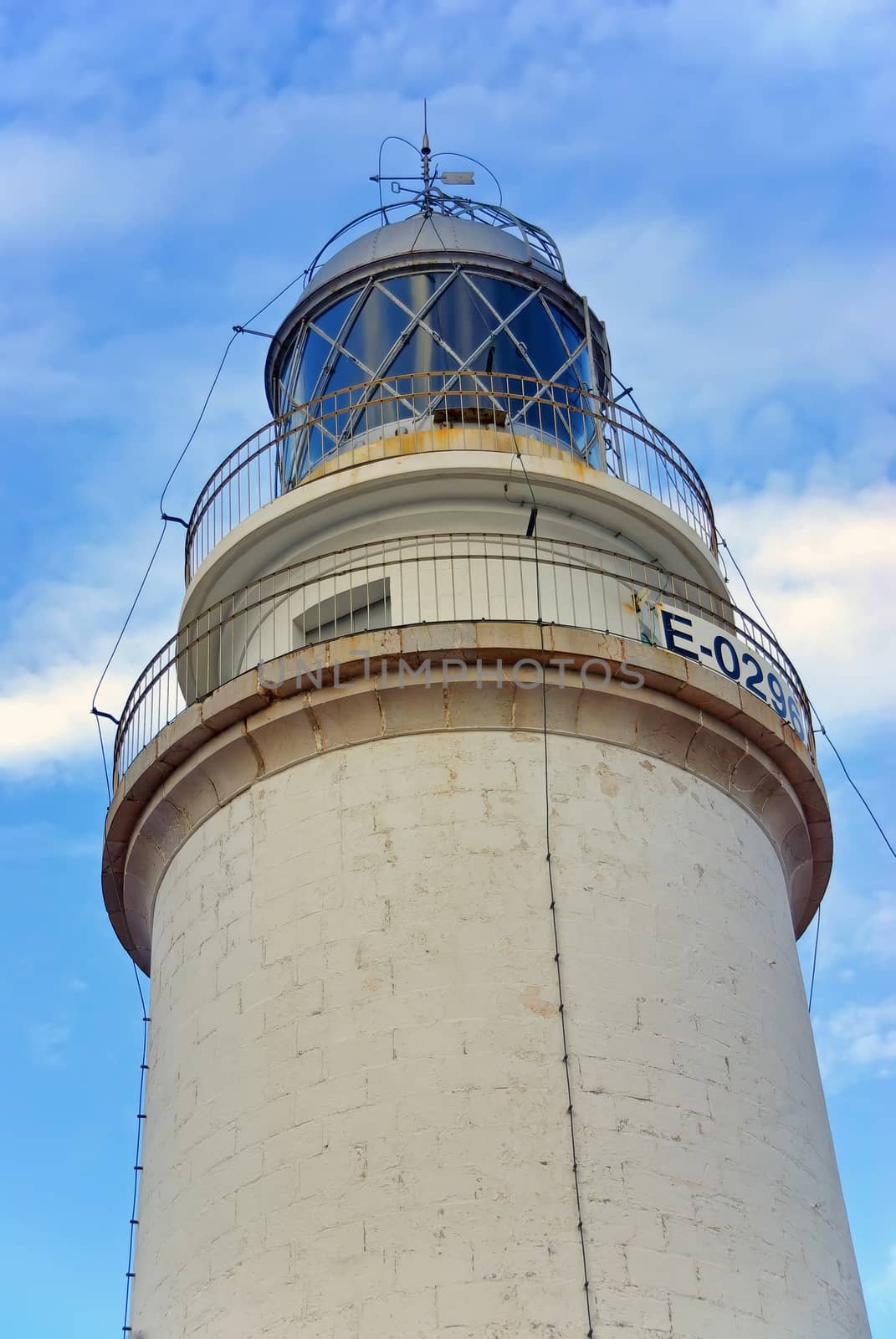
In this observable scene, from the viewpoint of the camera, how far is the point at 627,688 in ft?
52.6

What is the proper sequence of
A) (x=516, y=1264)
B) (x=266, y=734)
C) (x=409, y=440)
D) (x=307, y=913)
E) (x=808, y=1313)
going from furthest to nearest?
(x=409, y=440) → (x=266, y=734) → (x=307, y=913) → (x=808, y=1313) → (x=516, y=1264)

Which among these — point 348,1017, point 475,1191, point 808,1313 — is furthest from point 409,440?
point 808,1313

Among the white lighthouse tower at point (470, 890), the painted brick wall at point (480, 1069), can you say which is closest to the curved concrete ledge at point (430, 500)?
the white lighthouse tower at point (470, 890)

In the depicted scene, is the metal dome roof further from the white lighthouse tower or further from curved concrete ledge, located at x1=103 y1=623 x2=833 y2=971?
curved concrete ledge, located at x1=103 y1=623 x2=833 y2=971

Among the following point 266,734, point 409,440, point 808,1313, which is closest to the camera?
point 808,1313

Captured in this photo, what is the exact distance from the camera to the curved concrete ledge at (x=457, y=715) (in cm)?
1580

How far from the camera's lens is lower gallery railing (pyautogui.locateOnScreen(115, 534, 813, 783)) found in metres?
16.9

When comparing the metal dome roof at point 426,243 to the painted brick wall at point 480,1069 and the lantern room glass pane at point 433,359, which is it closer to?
the lantern room glass pane at point 433,359

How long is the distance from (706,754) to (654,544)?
2.71 meters

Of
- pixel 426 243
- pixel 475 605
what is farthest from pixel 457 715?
pixel 426 243

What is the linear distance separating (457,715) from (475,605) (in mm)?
1538

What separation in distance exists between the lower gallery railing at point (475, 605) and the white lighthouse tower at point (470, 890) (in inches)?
1.8

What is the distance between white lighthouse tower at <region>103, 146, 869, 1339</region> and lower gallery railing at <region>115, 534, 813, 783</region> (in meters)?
0.04

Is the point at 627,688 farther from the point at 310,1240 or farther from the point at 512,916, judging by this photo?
the point at 310,1240
